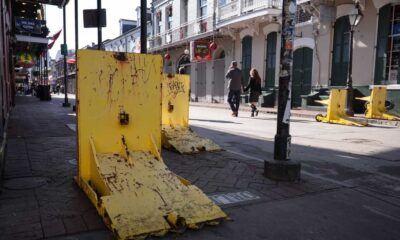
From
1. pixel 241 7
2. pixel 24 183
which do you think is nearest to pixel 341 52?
pixel 241 7

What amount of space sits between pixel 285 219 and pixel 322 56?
14288 mm

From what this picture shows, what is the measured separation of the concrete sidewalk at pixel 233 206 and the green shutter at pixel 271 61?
14741mm

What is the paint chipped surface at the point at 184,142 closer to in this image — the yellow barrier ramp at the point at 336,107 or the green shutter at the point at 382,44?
the yellow barrier ramp at the point at 336,107

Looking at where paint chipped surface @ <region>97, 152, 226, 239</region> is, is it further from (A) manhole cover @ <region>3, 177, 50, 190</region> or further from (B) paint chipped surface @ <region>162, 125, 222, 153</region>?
(B) paint chipped surface @ <region>162, 125, 222, 153</region>

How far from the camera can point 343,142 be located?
7.95 meters

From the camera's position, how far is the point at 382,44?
45.8 ft

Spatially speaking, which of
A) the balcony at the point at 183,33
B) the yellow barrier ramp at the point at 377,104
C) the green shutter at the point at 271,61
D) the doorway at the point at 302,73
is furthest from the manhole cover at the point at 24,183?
the balcony at the point at 183,33

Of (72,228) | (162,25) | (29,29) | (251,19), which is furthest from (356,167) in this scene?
(162,25)

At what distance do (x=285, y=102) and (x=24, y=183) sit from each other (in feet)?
10.6

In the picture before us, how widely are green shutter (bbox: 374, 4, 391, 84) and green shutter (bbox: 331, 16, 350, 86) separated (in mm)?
1442

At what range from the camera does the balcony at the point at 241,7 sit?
18.0m

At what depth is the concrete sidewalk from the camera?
10.3 ft

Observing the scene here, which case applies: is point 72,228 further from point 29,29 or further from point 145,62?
point 29,29

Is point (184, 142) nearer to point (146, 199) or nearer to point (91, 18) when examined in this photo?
point (146, 199)
